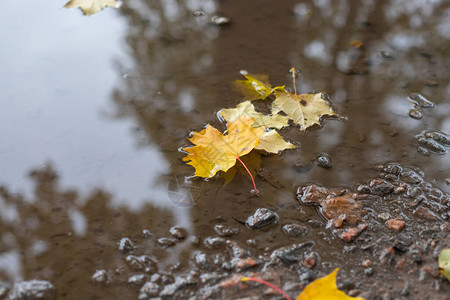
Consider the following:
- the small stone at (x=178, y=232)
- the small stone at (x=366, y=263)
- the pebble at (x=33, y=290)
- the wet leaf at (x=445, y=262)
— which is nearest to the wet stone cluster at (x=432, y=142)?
the wet leaf at (x=445, y=262)

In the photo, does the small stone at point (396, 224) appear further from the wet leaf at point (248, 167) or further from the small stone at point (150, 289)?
the small stone at point (150, 289)

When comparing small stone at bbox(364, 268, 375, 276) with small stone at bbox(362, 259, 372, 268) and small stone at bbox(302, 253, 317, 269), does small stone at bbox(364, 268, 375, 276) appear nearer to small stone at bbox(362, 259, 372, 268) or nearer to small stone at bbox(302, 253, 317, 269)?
small stone at bbox(362, 259, 372, 268)

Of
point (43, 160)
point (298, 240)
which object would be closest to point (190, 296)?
point (298, 240)

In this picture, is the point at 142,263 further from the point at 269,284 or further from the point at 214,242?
the point at 269,284

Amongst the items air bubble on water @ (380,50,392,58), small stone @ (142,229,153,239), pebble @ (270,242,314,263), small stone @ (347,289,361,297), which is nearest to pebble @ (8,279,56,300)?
small stone @ (142,229,153,239)

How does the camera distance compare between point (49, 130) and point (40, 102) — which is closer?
point (49, 130)

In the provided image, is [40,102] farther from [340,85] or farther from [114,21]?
[340,85]
